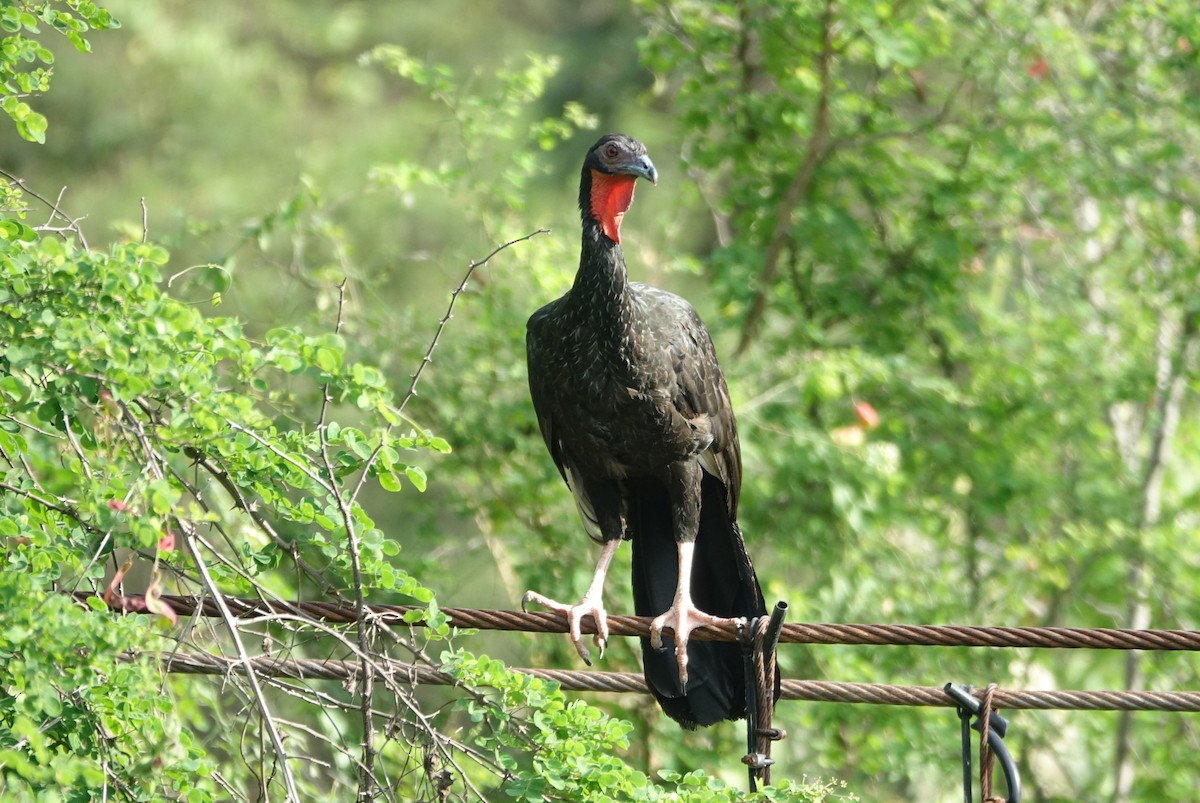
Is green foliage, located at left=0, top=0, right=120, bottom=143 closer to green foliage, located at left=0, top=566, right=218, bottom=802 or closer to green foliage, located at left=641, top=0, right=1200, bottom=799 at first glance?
green foliage, located at left=0, top=566, right=218, bottom=802

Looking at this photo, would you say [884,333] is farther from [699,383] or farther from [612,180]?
[612,180]

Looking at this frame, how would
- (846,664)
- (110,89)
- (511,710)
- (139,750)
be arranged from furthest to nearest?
(110,89)
(846,664)
(511,710)
(139,750)

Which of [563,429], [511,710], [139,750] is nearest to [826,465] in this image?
[563,429]

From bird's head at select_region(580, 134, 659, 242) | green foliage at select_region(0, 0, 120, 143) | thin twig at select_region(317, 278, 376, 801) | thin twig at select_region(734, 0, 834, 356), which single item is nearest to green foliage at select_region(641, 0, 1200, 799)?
thin twig at select_region(734, 0, 834, 356)

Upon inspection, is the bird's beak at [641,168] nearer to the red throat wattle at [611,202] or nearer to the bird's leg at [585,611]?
the red throat wattle at [611,202]

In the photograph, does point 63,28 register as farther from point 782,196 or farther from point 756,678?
point 782,196

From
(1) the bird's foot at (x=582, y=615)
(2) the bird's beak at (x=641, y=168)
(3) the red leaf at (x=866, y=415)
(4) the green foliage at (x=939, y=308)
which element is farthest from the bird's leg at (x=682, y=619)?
(3) the red leaf at (x=866, y=415)

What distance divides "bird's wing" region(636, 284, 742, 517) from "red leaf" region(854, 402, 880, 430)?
1.77m

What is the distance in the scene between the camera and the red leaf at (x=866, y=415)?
627 centimetres

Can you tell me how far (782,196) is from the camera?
6699 mm

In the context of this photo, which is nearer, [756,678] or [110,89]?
[756,678]

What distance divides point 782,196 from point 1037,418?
65.1 inches

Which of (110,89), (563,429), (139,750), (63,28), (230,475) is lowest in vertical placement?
(139,750)

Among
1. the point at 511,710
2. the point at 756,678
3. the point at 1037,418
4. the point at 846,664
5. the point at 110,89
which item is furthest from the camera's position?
the point at 110,89
